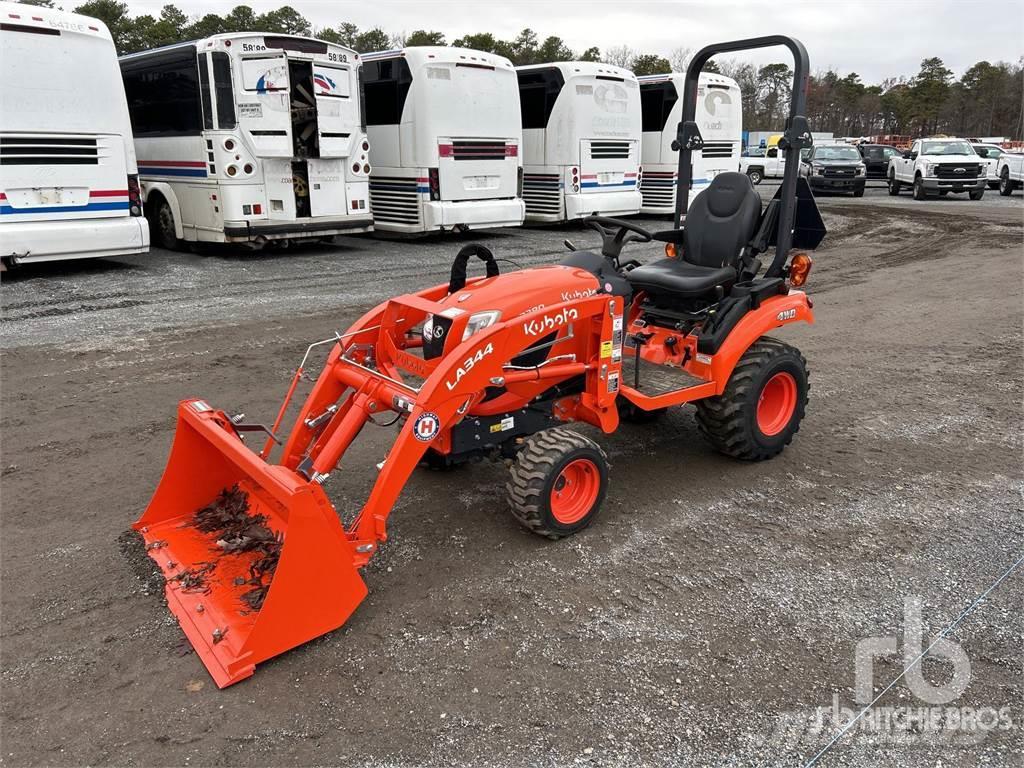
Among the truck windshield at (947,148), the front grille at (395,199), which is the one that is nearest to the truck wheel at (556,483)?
the front grille at (395,199)

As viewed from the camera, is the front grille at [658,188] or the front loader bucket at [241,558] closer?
the front loader bucket at [241,558]

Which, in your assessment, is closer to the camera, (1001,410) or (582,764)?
(582,764)

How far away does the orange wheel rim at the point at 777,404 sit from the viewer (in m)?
5.00

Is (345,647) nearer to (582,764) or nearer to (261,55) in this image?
(582,764)

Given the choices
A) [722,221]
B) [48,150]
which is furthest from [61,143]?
[722,221]

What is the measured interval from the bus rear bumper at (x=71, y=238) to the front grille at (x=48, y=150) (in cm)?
72

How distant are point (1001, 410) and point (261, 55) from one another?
9805 mm

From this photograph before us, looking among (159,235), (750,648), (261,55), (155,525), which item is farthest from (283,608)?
(159,235)

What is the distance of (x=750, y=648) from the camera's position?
3135 mm

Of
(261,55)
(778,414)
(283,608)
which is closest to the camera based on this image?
(283,608)

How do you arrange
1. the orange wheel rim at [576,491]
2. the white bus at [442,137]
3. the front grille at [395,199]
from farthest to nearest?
the front grille at [395,199] < the white bus at [442,137] < the orange wheel rim at [576,491]

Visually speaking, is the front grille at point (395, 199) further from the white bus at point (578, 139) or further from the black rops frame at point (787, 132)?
the black rops frame at point (787, 132)

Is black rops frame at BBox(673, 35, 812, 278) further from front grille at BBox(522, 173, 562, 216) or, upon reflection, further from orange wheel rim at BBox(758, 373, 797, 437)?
front grille at BBox(522, 173, 562, 216)

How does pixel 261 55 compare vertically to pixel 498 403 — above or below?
above
